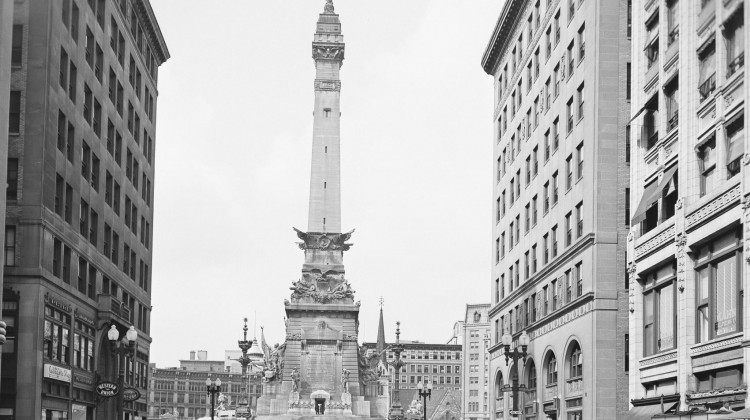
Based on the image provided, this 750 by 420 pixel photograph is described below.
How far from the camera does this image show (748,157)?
30359 mm

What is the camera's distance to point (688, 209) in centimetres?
3588

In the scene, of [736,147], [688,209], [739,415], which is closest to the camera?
[739,415]

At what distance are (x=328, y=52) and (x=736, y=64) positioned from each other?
313ft

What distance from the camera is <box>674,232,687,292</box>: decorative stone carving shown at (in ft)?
118

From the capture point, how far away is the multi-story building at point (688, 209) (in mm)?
31797

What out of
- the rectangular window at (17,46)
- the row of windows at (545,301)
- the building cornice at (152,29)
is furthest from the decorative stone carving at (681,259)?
the building cornice at (152,29)

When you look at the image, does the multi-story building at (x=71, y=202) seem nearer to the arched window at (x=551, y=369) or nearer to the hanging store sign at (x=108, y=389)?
the hanging store sign at (x=108, y=389)

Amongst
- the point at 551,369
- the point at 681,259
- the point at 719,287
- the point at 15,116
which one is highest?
the point at 15,116

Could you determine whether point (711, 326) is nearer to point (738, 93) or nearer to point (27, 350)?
point (738, 93)

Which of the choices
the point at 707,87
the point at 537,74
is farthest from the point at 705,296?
the point at 537,74

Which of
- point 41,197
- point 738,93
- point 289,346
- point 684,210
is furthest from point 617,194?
point 289,346

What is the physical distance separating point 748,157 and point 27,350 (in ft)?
101

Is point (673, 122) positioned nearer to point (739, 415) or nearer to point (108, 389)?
point (739, 415)

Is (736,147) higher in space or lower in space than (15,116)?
lower
